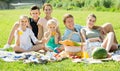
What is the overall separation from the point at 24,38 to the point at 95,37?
66.0 inches

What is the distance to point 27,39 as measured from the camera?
313 inches

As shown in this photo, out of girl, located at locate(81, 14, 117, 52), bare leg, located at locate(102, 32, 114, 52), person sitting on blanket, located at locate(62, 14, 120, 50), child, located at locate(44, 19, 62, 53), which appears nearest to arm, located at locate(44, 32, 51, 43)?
child, located at locate(44, 19, 62, 53)

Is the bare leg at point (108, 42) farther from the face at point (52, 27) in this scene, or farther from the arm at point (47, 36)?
the arm at point (47, 36)

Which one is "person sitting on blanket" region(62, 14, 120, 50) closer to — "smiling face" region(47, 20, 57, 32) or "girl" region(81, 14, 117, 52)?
"girl" region(81, 14, 117, 52)

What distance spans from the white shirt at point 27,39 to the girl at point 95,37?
121cm

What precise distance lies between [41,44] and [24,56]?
98cm

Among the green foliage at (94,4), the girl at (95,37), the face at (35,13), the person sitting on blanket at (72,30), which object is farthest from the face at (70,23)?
the green foliage at (94,4)

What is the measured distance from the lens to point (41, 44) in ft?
26.2

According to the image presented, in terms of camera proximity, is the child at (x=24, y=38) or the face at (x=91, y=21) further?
the child at (x=24, y=38)

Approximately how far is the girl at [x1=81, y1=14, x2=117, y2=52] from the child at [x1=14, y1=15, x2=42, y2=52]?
1214 mm

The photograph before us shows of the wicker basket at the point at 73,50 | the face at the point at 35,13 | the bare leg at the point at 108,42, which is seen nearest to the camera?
the wicker basket at the point at 73,50

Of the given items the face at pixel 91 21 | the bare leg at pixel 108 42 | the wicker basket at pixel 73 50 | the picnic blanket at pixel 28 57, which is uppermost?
the face at pixel 91 21

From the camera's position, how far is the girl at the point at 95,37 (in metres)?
7.27

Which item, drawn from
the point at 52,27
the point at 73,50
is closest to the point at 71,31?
the point at 52,27
